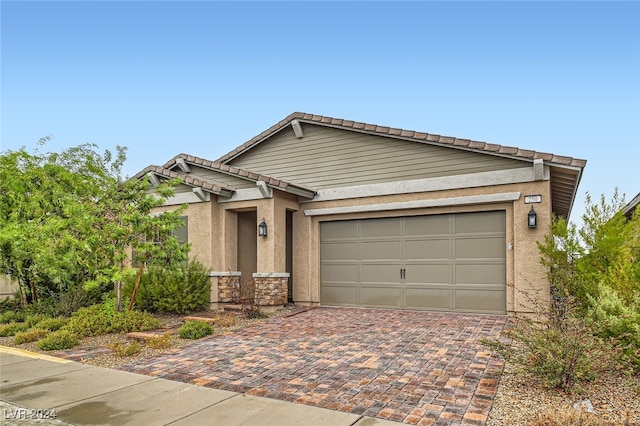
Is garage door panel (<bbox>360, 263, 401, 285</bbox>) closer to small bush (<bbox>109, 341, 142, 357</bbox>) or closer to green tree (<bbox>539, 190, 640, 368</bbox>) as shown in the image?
green tree (<bbox>539, 190, 640, 368</bbox>)

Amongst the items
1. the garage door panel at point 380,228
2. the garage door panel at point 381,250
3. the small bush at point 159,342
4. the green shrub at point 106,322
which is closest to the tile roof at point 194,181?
the green shrub at point 106,322

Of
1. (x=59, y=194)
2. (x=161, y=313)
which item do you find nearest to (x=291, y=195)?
(x=161, y=313)

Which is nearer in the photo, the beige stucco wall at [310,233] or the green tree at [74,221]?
the green tree at [74,221]

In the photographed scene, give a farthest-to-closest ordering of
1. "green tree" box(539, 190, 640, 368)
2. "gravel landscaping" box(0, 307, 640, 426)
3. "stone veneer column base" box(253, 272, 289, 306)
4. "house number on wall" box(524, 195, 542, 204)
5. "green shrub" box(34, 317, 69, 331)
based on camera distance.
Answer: "stone veneer column base" box(253, 272, 289, 306) < "house number on wall" box(524, 195, 542, 204) < "green shrub" box(34, 317, 69, 331) < "green tree" box(539, 190, 640, 368) < "gravel landscaping" box(0, 307, 640, 426)

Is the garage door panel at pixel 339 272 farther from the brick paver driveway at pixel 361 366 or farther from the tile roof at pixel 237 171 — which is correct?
the brick paver driveway at pixel 361 366

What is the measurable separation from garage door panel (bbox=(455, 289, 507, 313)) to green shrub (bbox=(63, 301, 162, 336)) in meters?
6.99

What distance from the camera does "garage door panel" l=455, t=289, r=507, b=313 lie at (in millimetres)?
9727

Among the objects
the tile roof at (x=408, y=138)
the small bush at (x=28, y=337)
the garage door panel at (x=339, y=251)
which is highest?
the tile roof at (x=408, y=138)

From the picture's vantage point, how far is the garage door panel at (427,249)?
10383 mm

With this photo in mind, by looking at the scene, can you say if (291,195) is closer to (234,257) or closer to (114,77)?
(234,257)

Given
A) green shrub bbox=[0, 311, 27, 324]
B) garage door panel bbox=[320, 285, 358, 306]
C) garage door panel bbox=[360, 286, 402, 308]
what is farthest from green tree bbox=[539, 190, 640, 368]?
green shrub bbox=[0, 311, 27, 324]

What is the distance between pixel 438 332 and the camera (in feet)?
25.8

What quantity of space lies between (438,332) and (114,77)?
12.9m

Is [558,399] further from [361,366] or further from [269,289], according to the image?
[269,289]
